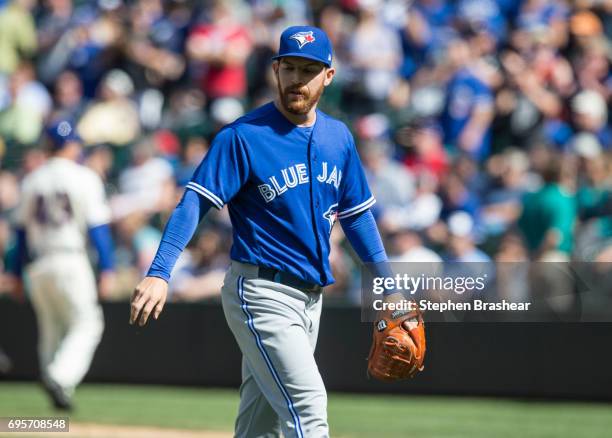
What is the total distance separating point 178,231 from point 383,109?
866cm

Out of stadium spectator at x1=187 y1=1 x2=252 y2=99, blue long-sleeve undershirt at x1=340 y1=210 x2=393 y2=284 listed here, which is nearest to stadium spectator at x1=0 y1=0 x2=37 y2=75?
stadium spectator at x1=187 y1=1 x2=252 y2=99

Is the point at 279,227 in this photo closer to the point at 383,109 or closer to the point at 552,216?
the point at 552,216

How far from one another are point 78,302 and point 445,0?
22.1 ft

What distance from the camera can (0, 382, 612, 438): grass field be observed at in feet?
29.4

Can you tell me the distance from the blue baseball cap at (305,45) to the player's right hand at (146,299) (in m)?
1.23

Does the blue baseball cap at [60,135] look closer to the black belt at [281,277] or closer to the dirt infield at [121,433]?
the dirt infield at [121,433]

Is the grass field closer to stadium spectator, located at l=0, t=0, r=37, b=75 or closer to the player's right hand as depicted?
the player's right hand

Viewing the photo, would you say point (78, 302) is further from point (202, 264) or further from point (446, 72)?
point (446, 72)

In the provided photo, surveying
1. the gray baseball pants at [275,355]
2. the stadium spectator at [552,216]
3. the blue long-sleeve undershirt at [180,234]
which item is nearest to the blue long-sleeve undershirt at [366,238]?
the blue long-sleeve undershirt at [180,234]

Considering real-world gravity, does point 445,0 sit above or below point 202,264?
above

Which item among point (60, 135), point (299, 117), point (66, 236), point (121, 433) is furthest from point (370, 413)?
point (299, 117)

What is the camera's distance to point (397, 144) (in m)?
13.1

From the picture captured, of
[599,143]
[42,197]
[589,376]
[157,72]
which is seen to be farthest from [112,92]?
[589,376]

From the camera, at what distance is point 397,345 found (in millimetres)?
→ 5602
